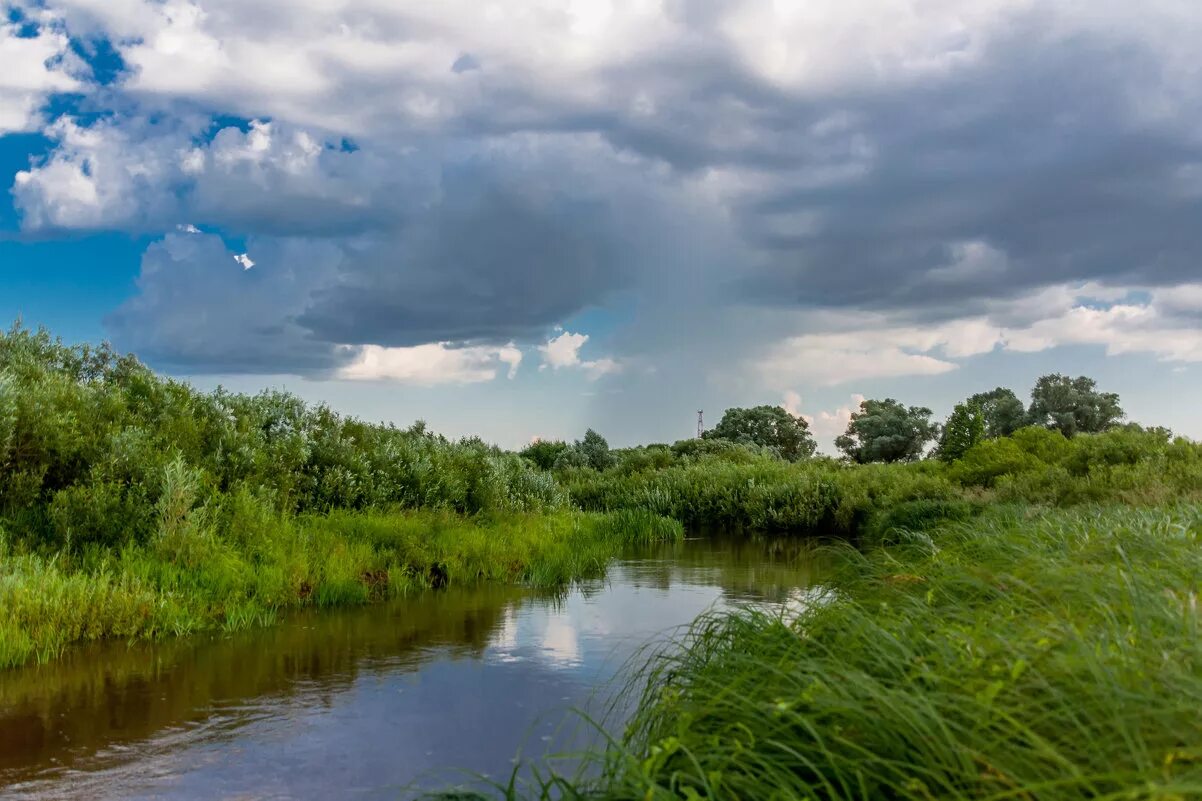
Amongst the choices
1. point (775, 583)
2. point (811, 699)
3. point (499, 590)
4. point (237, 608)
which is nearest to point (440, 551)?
point (499, 590)

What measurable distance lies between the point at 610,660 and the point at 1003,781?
7967 mm

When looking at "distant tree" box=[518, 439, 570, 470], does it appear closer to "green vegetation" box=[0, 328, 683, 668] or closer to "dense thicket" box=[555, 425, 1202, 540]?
"dense thicket" box=[555, 425, 1202, 540]

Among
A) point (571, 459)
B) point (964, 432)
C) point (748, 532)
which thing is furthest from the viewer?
point (571, 459)

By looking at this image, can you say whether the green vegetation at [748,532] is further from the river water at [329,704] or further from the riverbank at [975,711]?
the river water at [329,704]

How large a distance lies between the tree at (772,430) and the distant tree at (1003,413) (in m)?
12.0

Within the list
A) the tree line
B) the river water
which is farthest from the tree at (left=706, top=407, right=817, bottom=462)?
the river water

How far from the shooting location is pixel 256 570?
13.8m

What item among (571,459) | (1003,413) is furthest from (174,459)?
(1003,413)

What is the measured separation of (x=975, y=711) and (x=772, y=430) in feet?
212

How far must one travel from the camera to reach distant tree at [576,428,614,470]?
173 ft

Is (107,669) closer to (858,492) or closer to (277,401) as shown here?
(277,401)

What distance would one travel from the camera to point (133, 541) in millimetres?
12953

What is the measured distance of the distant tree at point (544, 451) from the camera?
2144 inches

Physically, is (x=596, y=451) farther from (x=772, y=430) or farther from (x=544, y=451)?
(x=772, y=430)
